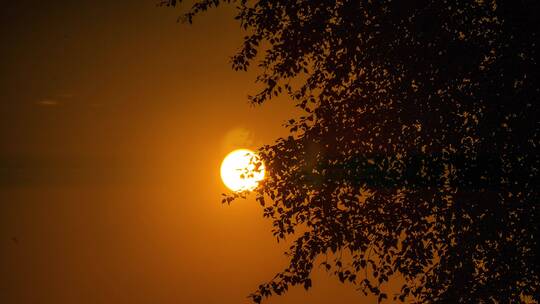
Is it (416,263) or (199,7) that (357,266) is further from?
(199,7)

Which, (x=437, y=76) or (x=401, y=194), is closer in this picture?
(x=437, y=76)

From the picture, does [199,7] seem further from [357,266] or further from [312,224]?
[357,266]

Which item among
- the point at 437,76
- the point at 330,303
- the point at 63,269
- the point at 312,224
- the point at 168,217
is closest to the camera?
the point at 437,76

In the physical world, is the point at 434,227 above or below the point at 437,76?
below

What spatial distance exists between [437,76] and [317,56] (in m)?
1.81

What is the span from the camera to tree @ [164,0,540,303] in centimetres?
551

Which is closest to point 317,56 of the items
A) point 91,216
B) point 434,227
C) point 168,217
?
point 434,227

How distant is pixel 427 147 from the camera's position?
5.79 metres

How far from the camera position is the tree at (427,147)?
18.1 ft

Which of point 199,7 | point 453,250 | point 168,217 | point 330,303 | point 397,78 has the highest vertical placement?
point 168,217

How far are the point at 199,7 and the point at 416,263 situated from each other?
159 inches

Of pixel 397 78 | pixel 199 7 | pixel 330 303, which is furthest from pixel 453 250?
pixel 330 303

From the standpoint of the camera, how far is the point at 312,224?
6.20 metres

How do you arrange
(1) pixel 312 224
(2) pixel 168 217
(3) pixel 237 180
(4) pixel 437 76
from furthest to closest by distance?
(2) pixel 168 217 < (3) pixel 237 180 < (1) pixel 312 224 < (4) pixel 437 76
